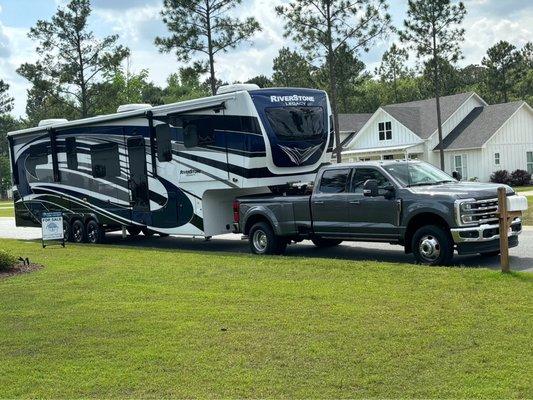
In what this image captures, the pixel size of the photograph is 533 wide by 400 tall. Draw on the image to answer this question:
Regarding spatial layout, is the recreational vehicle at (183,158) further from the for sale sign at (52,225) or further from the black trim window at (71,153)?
the for sale sign at (52,225)

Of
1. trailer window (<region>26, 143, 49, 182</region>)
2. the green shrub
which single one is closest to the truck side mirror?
the green shrub

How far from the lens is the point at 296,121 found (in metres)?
15.2

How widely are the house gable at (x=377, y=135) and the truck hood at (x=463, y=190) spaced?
1363 inches

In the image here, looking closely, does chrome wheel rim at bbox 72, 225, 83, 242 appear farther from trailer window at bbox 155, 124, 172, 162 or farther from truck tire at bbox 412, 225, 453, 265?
truck tire at bbox 412, 225, 453, 265

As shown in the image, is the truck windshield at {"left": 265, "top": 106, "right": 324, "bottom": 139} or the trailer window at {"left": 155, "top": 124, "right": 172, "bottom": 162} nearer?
the truck windshield at {"left": 265, "top": 106, "right": 324, "bottom": 139}

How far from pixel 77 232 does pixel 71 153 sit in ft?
7.49

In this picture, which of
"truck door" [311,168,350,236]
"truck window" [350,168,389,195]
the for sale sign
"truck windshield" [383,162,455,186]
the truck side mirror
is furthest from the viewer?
the for sale sign

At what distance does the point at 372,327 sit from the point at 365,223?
18.9 feet

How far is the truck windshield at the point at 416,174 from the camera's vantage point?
1256cm

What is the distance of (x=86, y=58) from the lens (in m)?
41.0

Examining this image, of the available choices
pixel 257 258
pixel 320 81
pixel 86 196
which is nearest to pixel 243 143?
pixel 257 258

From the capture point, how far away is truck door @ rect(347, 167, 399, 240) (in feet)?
40.4

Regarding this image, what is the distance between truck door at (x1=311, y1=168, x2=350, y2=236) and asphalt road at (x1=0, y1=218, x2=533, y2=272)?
748 millimetres

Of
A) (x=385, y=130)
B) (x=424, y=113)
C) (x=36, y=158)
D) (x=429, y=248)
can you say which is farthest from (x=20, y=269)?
(x=424, y=113)
